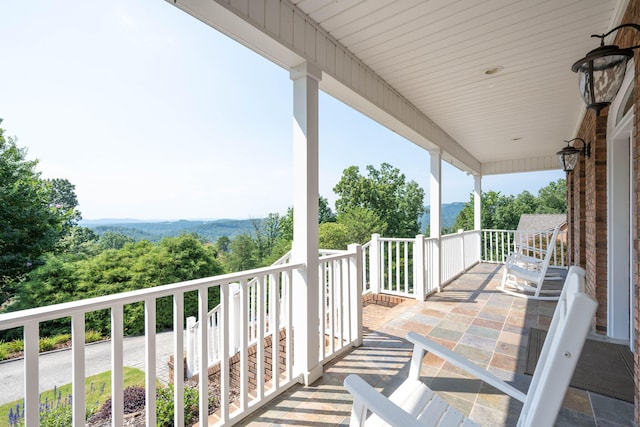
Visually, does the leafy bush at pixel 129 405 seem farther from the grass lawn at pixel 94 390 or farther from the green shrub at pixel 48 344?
the green shrub at pixel 48 344

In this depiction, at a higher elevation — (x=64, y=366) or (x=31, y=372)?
(x=31, y=372)

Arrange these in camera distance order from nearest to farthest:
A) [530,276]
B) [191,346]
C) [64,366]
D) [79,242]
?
[191,346] → [530,276] → [64,366] → [79,242]

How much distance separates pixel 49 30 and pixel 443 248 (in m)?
13.2

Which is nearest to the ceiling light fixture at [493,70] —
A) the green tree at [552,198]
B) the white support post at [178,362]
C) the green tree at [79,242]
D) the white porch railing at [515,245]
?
the white support post at [178,362]

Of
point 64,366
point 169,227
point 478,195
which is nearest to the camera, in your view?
point 64,366

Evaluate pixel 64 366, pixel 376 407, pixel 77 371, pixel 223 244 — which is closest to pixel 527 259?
pixel 376 407

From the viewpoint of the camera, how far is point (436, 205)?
4793mm

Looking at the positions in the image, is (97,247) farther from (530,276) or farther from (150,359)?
(530,276)

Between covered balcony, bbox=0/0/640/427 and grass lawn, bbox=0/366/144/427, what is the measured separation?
106cm

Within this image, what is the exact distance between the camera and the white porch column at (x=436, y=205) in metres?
4.76

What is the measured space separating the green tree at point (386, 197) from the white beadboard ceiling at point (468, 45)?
53.8ft

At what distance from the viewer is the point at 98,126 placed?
15312mm

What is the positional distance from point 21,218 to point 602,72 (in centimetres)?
1424

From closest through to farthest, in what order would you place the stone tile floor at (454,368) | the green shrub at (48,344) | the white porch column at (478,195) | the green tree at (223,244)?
1. the stone tile floor at (454,368)
2. the green shrub at (48,344)
3. the white porch column at (478,195)
4. the green tree at (223,244)
